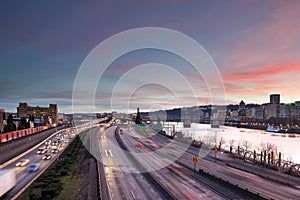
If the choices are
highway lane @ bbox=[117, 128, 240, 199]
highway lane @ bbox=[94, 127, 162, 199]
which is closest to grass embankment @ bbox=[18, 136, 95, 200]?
highway lane @ bbox=[94, 127, 162, 199]

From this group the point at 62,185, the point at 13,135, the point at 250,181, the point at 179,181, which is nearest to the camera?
the point at 62,185

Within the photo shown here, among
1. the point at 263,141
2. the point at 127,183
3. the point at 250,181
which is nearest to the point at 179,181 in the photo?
the point at 127,183

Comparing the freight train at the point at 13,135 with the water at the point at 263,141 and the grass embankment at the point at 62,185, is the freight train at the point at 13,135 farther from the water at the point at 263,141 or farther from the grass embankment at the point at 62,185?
the water at the point at 263,141

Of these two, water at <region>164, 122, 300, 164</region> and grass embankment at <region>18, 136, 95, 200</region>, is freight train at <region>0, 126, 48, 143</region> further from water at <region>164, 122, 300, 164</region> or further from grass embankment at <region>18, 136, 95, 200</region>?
water at <region>164, 122, 300, 164</region>

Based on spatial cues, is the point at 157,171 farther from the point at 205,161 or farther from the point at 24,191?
the point at 24,191

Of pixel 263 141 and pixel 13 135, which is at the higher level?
pixel 13 135

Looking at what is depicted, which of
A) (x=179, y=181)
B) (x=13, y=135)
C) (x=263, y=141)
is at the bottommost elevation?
(x=263, y=141)

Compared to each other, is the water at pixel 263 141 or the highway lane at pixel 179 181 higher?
the highway lane at pixel 179 181

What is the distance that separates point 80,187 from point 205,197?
12324mm

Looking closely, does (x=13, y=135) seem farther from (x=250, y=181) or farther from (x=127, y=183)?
(x=250, y=181)

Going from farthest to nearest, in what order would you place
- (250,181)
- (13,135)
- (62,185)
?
(13,135) < (250,181) < (62,185)

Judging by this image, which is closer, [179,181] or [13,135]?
[179,181]

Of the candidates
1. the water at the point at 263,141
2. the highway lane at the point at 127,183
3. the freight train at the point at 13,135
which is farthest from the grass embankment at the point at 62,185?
the water at the point at 263,141

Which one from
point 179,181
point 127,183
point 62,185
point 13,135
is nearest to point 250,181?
point 179,181
